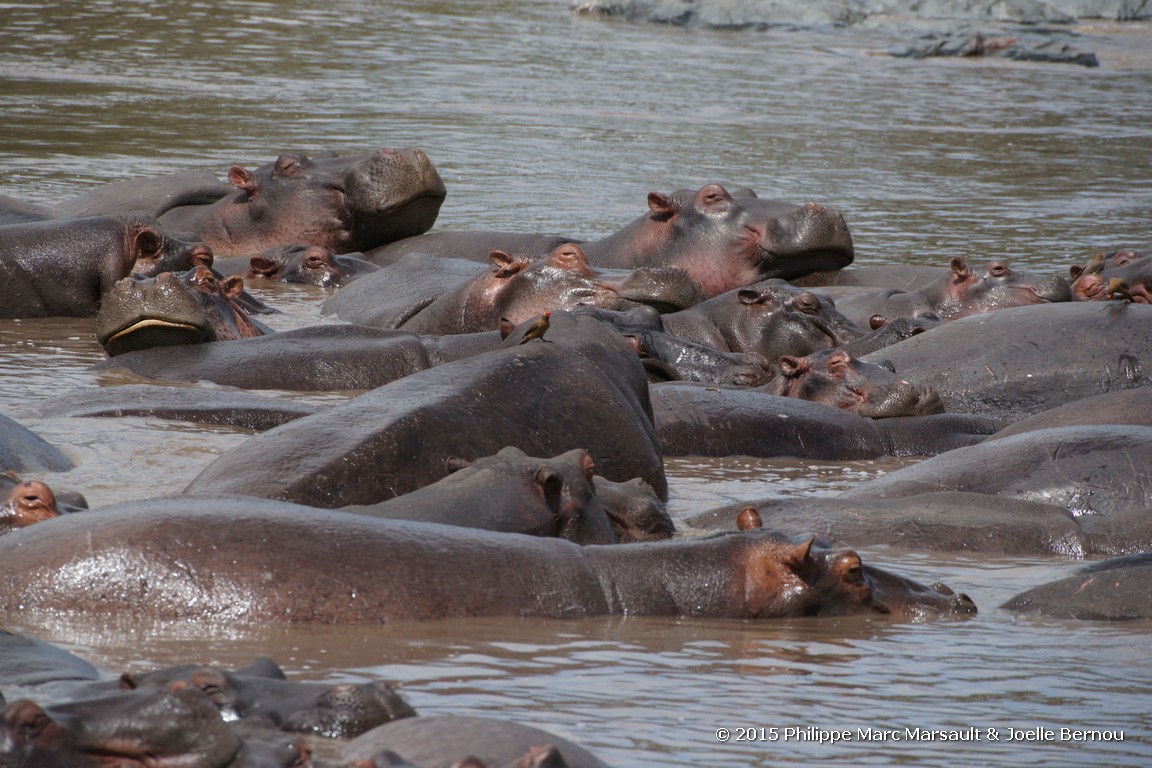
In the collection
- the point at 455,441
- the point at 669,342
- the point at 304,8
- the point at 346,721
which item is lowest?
the point at 304,8

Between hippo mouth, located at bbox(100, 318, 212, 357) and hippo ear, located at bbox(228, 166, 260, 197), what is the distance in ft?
12.9

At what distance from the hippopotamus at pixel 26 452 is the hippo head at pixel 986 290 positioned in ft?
15.4

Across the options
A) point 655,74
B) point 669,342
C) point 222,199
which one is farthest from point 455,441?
point 655,74

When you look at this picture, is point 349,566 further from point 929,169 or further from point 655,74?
point 655,74

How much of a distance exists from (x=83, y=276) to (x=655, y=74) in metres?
15.1

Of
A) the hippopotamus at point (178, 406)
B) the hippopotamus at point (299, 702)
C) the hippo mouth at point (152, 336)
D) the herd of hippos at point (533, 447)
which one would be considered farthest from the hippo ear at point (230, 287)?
the hippopotamus at point (299, 702)

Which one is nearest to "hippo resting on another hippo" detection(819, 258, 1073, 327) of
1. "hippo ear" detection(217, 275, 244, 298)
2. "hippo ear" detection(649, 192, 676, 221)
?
"hippo ear" detection(649, 192, 676, 221)

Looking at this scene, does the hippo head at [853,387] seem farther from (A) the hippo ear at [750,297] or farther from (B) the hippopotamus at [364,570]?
(B) the hippopotamus at [364,570]

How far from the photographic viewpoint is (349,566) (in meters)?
4.07

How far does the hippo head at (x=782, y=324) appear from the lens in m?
8.67

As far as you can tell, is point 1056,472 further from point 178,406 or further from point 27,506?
point 27,506

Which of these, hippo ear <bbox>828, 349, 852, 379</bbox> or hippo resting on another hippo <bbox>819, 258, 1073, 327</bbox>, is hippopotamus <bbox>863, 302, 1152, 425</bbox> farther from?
hippo resting on another hippo <bbox>819, 258, 1073, 327</bbox>

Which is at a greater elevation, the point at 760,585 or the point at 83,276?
the point at 760,585

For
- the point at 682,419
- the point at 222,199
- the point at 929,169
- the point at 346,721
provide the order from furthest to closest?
the point at 929,169 < the point at 222,199 < the point at 682,419 < the point at 346,721
